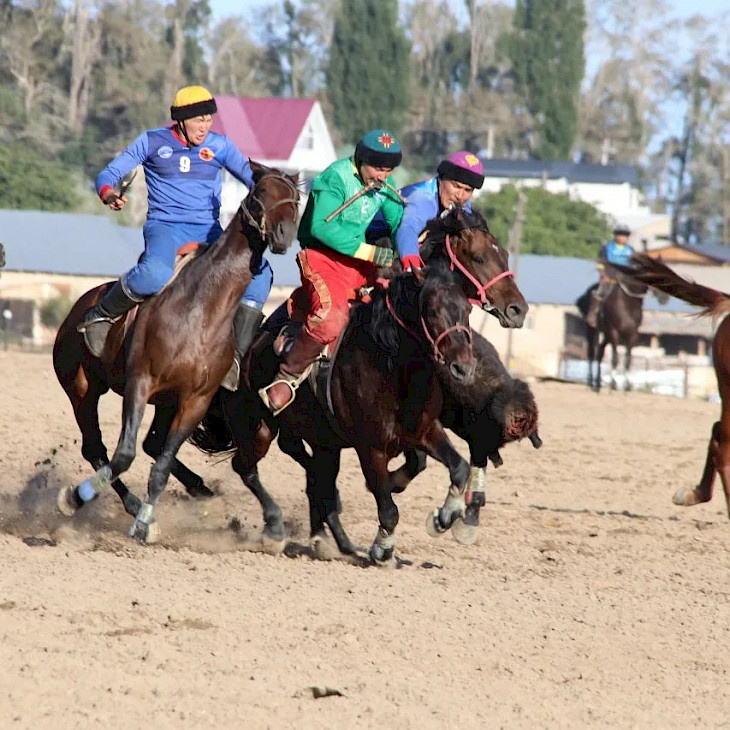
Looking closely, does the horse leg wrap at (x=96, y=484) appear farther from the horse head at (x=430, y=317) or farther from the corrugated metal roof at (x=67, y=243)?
the corrugated metal roof at (x=67, y=243)

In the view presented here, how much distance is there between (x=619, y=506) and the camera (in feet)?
38.1

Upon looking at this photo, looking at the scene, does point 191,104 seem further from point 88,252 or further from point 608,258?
point 88,252

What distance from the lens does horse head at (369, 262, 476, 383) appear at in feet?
23.7

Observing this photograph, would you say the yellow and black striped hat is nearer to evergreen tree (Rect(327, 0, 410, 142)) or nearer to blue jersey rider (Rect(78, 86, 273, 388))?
blue jersey rider (Rect(78, 86, 273, 388))

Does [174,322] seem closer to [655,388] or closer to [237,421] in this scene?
[237,421]

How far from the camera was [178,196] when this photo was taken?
28.1ft

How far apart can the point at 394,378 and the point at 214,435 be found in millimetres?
2005

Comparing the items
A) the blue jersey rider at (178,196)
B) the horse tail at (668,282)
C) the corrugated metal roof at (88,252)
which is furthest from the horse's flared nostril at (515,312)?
the corrugated metal roof at (88,252)

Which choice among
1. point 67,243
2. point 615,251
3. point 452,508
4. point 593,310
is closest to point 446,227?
point 452,508

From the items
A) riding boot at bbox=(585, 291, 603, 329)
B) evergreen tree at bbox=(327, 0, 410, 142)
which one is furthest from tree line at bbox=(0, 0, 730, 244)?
riding boot at bbox=(585, 291, 603, 329)

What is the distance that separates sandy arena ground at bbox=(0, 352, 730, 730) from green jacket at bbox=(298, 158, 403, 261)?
1833 millimetres

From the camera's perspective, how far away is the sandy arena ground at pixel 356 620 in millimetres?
5156

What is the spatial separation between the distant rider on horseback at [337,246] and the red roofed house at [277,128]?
190ft

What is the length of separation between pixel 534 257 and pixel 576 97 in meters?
27.7
